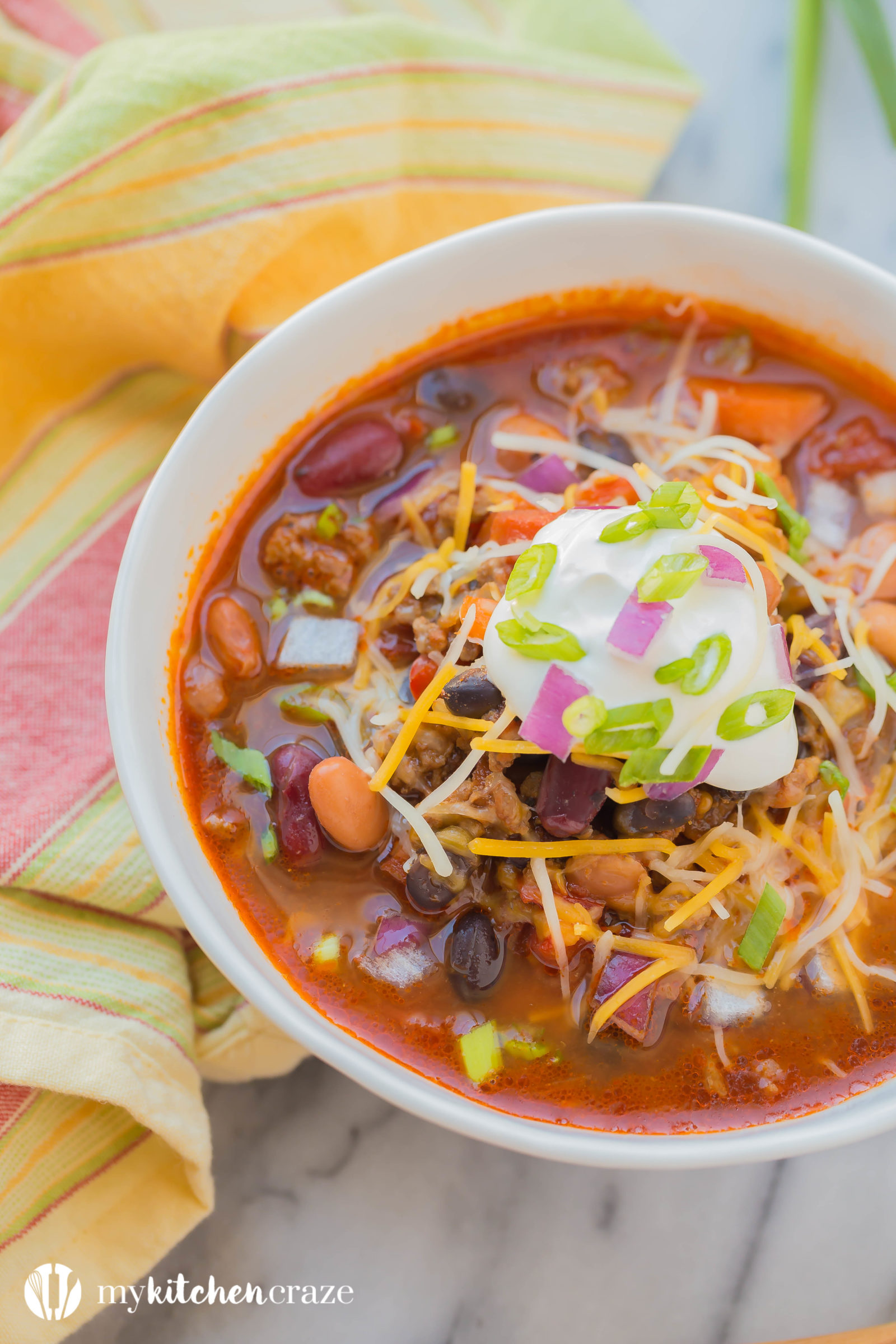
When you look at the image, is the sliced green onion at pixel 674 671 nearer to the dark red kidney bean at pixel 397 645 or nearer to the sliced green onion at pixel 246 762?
the dark red kidney bean at pixel 397 645

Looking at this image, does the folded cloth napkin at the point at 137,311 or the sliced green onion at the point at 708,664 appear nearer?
the sliced green onion at the point at 708,664

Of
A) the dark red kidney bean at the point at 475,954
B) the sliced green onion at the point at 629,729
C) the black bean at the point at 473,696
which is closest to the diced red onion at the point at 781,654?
the sliced green onion at the point at 629,729

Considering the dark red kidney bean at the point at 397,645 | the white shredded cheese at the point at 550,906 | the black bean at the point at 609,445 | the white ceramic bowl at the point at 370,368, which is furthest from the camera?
the black bean at the point at 609,445

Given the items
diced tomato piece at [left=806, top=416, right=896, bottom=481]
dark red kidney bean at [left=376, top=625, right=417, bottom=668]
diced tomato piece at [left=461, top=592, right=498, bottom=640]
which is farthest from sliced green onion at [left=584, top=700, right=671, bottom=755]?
diced tomato piece at [left=806, top=416, right=896, bottom=481]

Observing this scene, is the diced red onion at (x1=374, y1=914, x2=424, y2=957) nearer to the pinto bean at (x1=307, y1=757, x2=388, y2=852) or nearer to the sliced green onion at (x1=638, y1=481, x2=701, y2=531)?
the pinto bean at (x1=307, y1=757, x2=388, y2=852)

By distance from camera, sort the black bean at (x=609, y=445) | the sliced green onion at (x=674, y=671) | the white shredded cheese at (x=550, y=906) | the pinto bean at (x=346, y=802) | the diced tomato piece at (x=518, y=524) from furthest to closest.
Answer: the black bean at (x=609, y=445) → the diced tomato piece at (x=518, y=524) → the pinto bean at (x=346, y=802) → the white shredded cheese at (x=550, y=906) → the sliced green onion at (x=674, y=671)

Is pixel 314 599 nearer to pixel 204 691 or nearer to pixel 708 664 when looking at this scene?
pixel 204 691

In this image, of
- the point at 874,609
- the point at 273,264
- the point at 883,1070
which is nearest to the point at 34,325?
the point at 273,264
